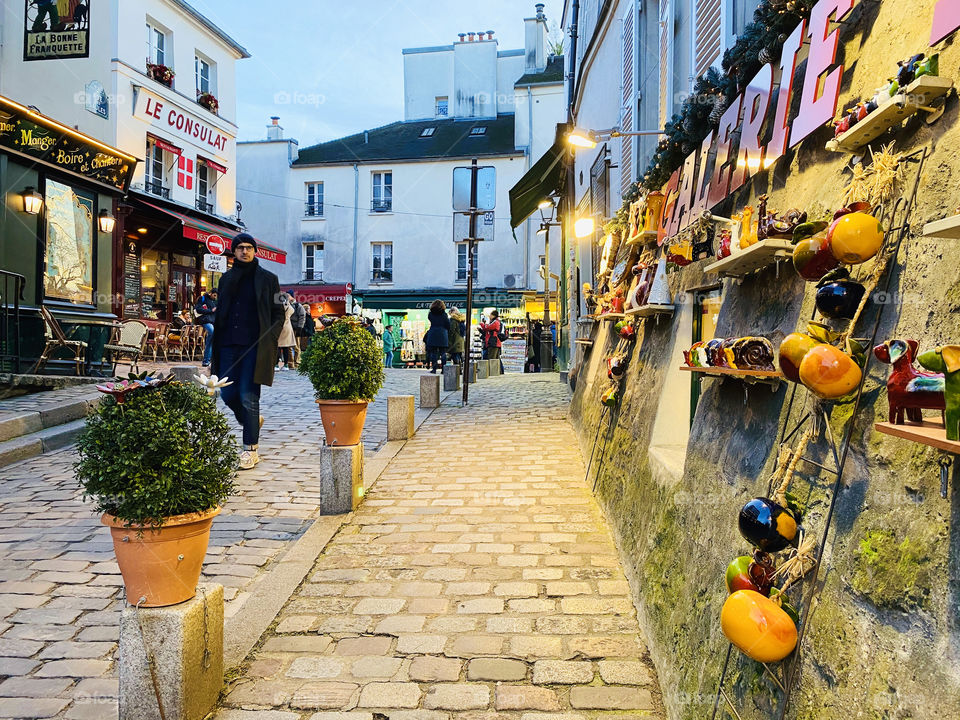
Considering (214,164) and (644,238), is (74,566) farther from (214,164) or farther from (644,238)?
(214,164)

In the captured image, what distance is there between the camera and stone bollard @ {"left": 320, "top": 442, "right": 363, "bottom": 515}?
16.8 feet

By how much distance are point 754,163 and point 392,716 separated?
2821 mm

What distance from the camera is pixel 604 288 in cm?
740

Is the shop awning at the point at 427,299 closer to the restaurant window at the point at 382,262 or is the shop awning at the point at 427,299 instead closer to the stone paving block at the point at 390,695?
the restaurant window at the point at 382,262

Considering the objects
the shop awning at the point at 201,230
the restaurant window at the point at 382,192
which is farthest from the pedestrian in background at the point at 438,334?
the restaurant window at the point at 382,192

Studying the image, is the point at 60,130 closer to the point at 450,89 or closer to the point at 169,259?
the point at 169,259

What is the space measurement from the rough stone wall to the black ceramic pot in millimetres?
63

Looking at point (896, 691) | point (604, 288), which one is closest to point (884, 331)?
point (896, 691)

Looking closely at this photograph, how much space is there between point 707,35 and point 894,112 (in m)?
3.62

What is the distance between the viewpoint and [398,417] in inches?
322

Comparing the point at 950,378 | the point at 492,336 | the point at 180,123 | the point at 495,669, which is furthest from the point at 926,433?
the point at 180,123

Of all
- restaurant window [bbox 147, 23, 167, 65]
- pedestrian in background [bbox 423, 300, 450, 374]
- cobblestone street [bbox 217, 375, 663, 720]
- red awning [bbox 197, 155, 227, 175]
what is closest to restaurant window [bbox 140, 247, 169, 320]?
red awning [bbox 197, 155, 227, 175]

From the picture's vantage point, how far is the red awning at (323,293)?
2888 cm

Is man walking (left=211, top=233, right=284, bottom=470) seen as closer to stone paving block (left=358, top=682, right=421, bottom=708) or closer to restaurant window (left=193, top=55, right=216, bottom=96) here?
stone paving block (left=358, top=682, right=421, bottom=708)
